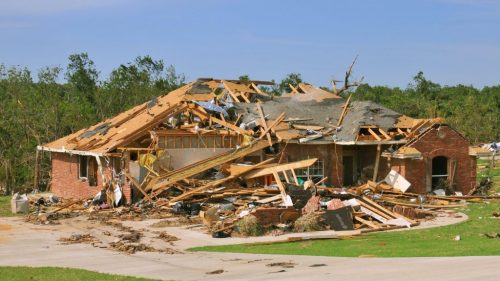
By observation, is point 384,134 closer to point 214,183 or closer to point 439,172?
point 439,172

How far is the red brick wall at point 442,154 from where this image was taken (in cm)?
3108

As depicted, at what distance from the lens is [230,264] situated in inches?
636

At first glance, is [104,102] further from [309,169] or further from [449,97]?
[449,97]

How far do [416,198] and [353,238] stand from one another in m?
9.59

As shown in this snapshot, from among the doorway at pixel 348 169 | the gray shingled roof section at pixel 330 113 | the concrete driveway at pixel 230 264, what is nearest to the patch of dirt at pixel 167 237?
the concrete driveway at pixel 230 264

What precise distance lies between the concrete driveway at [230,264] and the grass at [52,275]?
2.43 feet

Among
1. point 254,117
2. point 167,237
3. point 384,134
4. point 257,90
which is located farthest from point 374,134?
point 167,237

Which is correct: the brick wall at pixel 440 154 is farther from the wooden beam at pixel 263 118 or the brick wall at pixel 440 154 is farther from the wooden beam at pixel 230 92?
the wooden beam at pixel 230 92

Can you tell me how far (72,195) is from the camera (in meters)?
33.2

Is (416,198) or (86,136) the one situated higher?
(86,136)

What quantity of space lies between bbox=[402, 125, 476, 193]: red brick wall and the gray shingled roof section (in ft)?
6.89

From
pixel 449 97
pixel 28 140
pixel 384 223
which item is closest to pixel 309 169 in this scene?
pixel 384 223

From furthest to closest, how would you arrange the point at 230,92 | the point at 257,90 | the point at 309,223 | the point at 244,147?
the point at 257,90
the point at 230,92
the point at 244,147
the point at 309,223

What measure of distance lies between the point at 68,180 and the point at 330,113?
12.9 m
